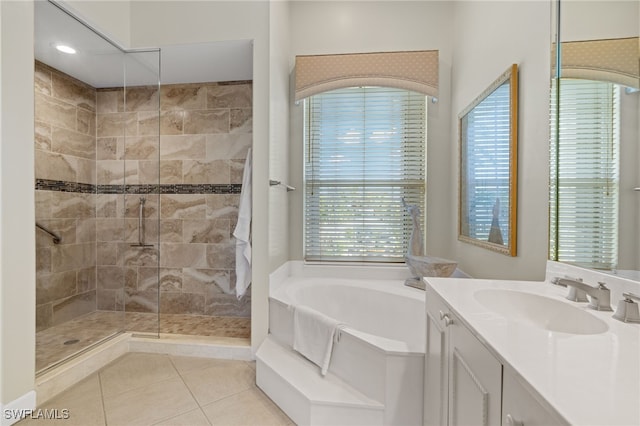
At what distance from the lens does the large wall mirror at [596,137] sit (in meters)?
1.01

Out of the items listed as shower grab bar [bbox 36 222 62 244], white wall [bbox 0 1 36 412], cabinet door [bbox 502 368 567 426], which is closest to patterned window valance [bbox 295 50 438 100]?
white wall [bbox 0 1 36 412]

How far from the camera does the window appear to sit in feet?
9.26

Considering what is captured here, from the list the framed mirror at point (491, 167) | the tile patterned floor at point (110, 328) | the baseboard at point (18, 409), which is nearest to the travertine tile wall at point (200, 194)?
the tile patterned floor at point (110, 328)

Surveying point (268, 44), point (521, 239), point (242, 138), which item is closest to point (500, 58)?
point (521, 239)

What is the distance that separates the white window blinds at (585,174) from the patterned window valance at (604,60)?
3 centimetres

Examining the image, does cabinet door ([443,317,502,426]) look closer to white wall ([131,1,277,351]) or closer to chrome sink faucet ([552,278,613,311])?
chrome sink faucet ([552,278,613,311])

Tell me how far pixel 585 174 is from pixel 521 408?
3.29 feet

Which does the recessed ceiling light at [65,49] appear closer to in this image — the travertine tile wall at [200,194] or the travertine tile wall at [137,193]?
the travertine tile wall at [137,193]

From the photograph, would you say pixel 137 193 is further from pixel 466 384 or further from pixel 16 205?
pixel 466 384

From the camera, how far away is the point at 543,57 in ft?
5.05

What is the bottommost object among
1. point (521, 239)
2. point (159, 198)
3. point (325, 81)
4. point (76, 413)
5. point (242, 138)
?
point (76, 413)

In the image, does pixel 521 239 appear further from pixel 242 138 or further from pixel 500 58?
pixel 242 138

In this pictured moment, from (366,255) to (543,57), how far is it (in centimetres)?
186

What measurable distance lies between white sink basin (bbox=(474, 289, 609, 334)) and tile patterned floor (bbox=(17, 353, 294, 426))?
3.90 feet
